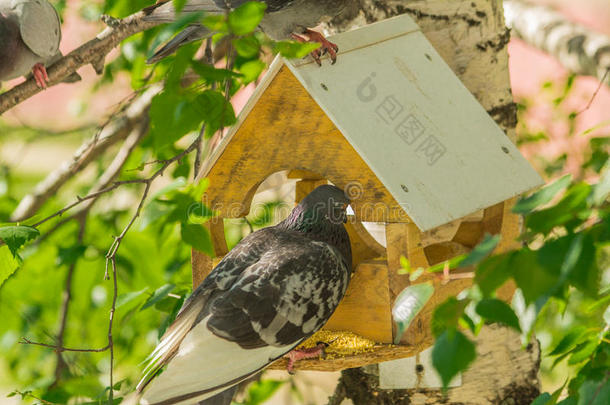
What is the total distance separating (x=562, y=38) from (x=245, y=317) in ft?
8.53

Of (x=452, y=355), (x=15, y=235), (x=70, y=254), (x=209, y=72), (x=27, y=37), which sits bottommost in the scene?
(x=452, y=355)

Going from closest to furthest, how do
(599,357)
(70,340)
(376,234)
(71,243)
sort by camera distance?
(599,357)
(376,234)
(71,243)
(70,340)

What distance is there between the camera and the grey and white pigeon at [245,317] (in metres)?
1.71

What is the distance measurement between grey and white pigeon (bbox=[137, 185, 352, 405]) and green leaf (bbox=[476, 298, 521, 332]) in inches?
31.8

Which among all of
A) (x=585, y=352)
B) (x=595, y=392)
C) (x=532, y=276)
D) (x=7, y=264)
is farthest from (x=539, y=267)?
(x=7, y=264)

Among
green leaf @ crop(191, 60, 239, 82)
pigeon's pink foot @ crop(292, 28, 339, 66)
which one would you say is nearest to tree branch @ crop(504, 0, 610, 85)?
pigeon's pink foot @ crop(292, 28, 339, 66)

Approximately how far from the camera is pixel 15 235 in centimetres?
179

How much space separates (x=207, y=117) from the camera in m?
1.67

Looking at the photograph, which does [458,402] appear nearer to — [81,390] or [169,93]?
[81,390]

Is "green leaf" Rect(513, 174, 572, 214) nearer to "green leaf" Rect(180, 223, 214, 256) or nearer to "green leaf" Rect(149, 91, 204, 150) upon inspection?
"green leaf" Rect(149, 91, 204, 150)

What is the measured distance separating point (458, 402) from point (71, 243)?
2013 millimetres

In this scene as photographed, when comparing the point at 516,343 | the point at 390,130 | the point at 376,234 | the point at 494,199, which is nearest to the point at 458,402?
the point at 516,343

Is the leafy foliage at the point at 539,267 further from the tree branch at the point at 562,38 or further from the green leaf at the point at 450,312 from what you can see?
the tree branch at the point at 562,38

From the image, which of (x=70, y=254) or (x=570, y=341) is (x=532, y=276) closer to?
(x=570, y=341)
